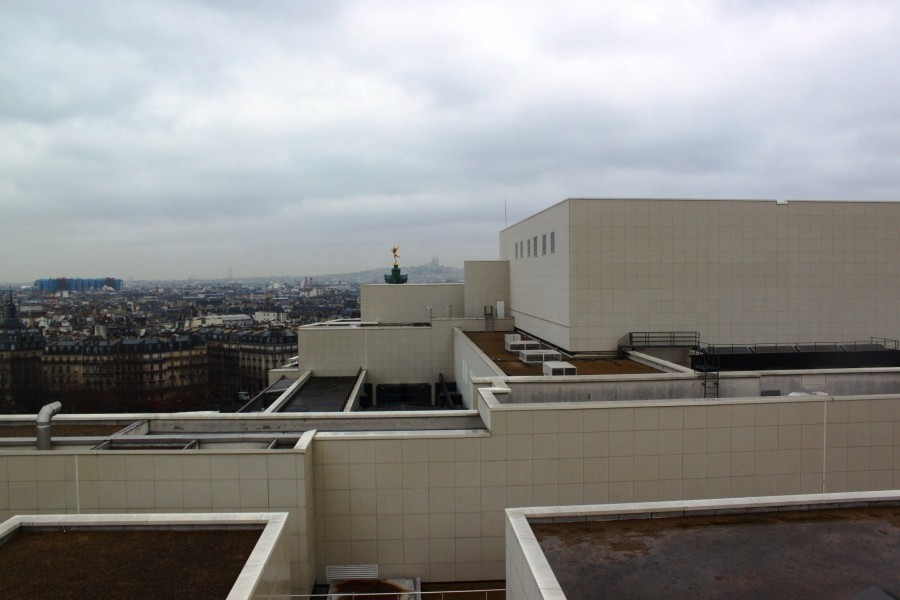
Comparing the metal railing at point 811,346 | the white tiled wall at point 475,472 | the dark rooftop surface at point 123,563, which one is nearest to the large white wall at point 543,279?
the metal railing at point 811,346

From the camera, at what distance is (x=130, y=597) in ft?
26.5

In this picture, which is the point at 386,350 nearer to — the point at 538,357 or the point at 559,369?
the point at 538,357

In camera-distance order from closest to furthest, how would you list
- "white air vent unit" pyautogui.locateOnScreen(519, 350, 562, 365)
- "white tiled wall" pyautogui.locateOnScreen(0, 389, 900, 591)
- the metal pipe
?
"white tiled wall" pyautogui.locateOnScreen(0, 389, 900, 591), the metal pipe, "white air vent unit" pyautogui.locateOnScreen(519, 350, 562, 365)

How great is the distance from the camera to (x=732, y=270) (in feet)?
86.5

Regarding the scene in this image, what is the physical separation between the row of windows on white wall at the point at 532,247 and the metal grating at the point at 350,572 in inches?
735

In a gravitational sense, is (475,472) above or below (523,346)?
below

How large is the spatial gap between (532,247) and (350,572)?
2333cm

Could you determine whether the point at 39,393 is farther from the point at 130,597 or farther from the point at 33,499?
the point at 130,597

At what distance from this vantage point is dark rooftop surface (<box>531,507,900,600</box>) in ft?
25.1

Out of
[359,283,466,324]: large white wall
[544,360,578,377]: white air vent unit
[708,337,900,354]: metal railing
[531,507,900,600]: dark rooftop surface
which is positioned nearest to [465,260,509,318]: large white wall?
[359,283,466,324]: large white wall

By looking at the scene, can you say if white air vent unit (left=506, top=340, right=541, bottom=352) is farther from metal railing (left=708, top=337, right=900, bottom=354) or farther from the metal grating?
the metal grating

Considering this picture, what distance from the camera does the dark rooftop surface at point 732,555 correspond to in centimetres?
766

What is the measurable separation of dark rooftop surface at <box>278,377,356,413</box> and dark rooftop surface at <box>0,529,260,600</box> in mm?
15875

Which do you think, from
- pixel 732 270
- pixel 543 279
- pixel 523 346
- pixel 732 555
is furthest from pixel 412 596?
pixel 732 270
